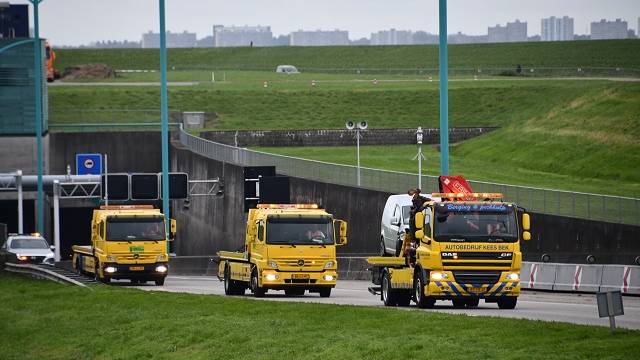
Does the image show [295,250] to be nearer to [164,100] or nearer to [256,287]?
[256,287]

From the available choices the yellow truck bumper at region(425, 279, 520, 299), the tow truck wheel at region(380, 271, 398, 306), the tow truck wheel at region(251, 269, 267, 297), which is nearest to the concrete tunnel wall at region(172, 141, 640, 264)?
the tow truck wheel at region(251, 269, 267, 297)

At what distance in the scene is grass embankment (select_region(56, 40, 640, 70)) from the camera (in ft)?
463

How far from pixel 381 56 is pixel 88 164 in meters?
90.5

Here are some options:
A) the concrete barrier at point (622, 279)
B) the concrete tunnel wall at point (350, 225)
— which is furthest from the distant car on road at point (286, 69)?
the concrete barrier at point (622, 279)

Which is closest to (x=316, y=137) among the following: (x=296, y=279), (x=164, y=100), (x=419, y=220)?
(x=164, y=100)

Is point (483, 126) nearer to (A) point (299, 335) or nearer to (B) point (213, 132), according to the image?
(B) point (213, 132)

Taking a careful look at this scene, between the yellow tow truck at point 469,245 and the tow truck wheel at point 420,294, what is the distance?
0.21 m

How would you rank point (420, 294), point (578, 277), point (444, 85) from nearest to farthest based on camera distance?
point (420, 294)
point (444, 85)
point (578, 277)

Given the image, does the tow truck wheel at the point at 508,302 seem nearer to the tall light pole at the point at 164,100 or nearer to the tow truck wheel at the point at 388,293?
the tow truck wheel at the point at 388,293

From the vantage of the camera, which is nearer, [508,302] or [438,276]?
[438,276]

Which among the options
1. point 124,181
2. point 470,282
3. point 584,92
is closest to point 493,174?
point 124,181

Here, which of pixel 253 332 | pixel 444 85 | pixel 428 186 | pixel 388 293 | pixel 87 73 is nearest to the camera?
pixel 253 332

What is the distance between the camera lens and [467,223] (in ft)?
98.6

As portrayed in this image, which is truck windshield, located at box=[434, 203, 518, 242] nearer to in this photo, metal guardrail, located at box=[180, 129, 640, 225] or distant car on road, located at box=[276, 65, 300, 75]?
metal guardrail, located at box=[180, 129, 640, 225]
